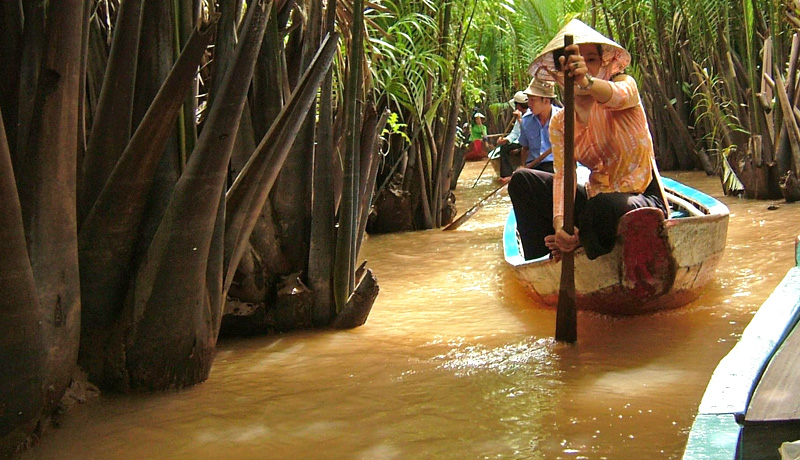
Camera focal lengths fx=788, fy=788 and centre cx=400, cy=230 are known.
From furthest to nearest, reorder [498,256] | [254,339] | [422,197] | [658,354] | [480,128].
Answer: [480,128] < [422,197] < [498,256] < [254,339] < [658,354]

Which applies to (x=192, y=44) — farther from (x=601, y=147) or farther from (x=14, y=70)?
(x=601, y=147)

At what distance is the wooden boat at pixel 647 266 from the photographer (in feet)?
11.6

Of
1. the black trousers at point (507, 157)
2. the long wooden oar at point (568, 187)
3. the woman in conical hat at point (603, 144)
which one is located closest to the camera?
the long wooden oar at point (568, 187)

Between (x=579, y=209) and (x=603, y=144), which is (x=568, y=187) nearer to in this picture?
(x=603, y=144)

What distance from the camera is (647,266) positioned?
143 inches

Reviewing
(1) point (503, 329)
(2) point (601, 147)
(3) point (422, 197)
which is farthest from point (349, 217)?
(3) point (422, 197)

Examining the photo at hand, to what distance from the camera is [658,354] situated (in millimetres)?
3061

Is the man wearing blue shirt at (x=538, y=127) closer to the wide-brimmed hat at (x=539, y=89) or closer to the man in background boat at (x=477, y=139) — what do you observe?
the wide-brimmed hat at (x=539, y=89)

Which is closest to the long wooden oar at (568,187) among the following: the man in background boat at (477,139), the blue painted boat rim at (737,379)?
the blue painted boat rim at (737,379)

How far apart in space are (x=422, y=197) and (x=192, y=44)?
5421mm

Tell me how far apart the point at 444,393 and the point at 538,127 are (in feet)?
15.9

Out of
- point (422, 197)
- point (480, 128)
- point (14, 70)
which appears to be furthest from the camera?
point (480, 128)

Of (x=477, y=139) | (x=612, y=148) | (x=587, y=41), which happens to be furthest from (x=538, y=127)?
(x=477, y=139)

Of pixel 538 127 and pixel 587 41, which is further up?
pixel 587 41
